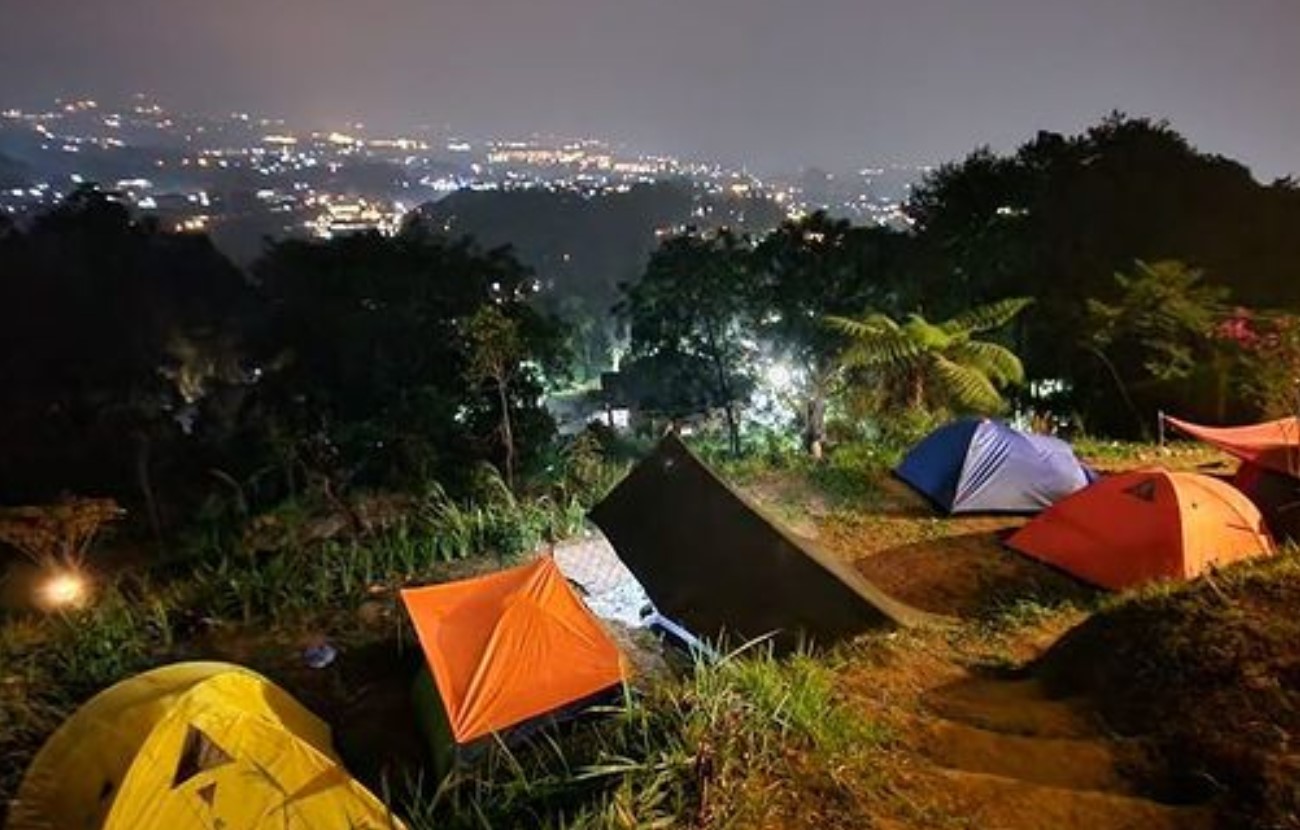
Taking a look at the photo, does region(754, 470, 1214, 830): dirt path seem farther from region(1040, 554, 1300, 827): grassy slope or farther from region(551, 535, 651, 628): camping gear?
region(551, 535, 651, 628): camping gear

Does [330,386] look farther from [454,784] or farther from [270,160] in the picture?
[270,160]

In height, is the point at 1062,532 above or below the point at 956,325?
below

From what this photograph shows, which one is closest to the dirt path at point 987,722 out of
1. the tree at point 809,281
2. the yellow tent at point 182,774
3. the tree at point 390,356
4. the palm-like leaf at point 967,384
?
the yellow tent at point 182,774

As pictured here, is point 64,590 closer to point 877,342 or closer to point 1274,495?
point 877,342

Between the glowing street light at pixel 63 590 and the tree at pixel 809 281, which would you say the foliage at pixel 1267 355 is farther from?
the glowing street light at pixel 63 590

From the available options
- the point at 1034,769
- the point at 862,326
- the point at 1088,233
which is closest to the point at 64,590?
the point at 1034,769

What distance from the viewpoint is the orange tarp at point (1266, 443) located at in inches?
365

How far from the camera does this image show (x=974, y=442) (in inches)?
427

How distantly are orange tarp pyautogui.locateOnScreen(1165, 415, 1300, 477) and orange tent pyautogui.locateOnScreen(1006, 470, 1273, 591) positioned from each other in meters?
1.34

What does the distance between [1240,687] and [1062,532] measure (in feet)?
14.5

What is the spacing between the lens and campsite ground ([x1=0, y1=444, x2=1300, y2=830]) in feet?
13.2

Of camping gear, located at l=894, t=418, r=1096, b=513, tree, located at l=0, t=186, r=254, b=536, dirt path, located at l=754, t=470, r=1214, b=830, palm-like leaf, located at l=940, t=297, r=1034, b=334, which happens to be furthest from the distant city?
dirt path, located at l=754, t=470, r=1214, b=830

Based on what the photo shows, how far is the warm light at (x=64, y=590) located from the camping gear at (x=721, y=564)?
19.7 ft

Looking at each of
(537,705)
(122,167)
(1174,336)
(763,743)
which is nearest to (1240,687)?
(763,743)
